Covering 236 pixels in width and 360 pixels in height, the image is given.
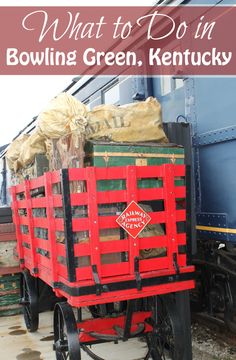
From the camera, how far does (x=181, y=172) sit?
3.39 meters

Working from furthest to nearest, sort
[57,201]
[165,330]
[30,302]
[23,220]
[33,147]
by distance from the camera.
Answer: [30,302] → [23,220] → [33,147] → [165,330] → [57,201]

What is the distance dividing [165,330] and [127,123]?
5.82 ft

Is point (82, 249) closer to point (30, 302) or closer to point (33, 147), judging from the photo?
point (33, 147)

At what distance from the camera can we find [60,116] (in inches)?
136

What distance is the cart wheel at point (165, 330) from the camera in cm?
329

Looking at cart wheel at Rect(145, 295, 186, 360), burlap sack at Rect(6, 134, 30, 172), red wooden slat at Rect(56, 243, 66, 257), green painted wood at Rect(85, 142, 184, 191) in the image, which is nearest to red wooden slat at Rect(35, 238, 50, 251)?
red wooden slat at Rect(56, 243, 66, 257)

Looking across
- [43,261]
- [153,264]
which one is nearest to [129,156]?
[153,264]

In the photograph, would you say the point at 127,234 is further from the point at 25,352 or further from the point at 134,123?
the point at 25,352

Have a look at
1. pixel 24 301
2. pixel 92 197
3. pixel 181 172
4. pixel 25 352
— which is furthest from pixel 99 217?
pixel 24 301

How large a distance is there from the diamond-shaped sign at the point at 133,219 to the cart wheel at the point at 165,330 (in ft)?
2.37

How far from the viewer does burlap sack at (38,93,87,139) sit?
135 inches

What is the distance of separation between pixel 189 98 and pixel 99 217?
5.54 ft

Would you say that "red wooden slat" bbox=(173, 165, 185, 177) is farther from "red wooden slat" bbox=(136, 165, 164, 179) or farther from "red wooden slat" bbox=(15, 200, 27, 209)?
"red wooden slat" bbox=(15, 200, 27, 209)

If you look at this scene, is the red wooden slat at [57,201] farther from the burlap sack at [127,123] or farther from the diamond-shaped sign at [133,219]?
the burlap sack at [127,123]
